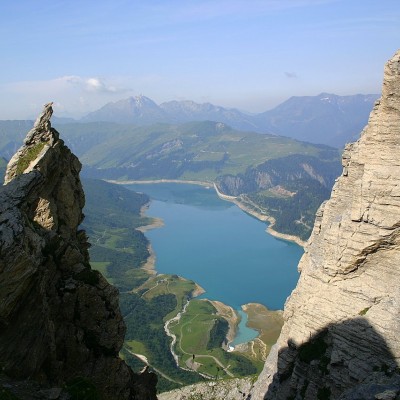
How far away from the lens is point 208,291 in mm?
128125

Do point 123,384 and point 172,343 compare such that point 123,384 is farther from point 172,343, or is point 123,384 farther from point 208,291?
point 208,291

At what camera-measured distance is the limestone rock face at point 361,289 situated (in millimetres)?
20062

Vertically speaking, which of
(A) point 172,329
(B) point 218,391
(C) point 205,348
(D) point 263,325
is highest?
(B) point 218,391

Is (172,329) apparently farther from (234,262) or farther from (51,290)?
(51,290)

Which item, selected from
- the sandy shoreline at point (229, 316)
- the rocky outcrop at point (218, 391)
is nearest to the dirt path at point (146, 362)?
the sandy shoreline at point (229, 316)

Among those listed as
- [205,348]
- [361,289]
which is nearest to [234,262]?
[205,348]

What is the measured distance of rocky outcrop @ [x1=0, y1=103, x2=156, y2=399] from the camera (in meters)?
15.0

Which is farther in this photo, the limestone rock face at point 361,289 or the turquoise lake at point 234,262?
the turquoise lake at point 234,262

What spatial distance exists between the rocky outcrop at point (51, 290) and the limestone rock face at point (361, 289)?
9.46 meters

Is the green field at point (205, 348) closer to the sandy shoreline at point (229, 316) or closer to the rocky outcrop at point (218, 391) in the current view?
the sandy shoreline at point (229, 316)

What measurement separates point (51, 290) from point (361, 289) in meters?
15.0

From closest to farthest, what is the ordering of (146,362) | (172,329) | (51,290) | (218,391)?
(51,290) → (218,391) → (146,362) → (172,329)

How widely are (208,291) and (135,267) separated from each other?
44011mm

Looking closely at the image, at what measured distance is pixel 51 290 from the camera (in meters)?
18.6
